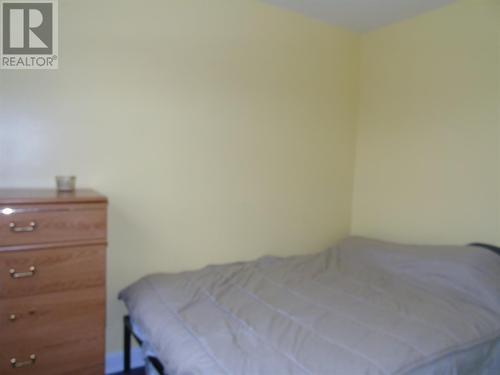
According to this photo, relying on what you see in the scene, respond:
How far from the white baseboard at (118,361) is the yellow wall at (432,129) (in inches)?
77.3

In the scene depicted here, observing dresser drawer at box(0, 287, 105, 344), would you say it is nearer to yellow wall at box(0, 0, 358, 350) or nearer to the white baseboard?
yellow wall at box(0, 0, 358, 350)

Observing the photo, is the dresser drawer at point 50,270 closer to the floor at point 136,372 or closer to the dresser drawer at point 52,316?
the dresser drawer at point 52,316

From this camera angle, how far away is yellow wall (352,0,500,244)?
2.27m

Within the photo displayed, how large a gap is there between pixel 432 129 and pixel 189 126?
1.69 metres

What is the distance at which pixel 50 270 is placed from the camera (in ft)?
5.22

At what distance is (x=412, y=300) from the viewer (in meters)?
1.88

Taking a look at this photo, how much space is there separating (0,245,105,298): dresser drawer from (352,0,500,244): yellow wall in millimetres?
2154

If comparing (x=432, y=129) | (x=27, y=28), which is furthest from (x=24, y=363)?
(x=432, y=129)

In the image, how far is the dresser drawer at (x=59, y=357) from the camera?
1550 millimetres

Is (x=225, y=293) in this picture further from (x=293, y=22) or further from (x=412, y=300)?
(x=293, y=22)

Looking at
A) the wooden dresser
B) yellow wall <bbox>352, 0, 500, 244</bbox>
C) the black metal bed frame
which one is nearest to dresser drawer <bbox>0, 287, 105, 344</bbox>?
the wooden dresser

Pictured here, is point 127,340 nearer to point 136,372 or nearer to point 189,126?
point 136,372

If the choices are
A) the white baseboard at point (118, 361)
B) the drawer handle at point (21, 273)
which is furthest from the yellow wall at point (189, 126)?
the drawer handle at point (21, 273)

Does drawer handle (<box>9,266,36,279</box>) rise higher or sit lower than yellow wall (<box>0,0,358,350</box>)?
lower
